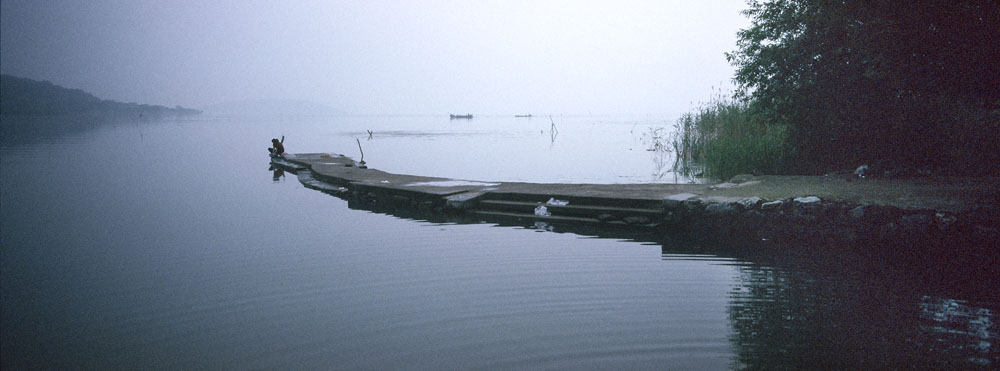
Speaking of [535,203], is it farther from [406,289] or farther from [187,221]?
[187,221]

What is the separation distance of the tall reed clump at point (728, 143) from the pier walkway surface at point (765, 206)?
10.1 ft

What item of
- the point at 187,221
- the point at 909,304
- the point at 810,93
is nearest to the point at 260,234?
the point at 187,221

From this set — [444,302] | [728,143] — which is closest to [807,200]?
[444,302]

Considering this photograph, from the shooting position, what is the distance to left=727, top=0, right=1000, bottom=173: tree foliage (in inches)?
273

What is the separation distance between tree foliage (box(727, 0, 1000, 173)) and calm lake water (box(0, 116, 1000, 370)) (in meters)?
2.81

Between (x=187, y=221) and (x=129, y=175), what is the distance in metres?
10.00

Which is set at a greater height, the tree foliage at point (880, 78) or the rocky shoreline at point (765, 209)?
the tree foliage at point (880, 78)

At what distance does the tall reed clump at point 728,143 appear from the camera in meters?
13.7

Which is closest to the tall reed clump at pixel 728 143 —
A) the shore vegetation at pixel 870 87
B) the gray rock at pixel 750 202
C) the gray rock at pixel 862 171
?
the shore vegetation at pixel 870 87

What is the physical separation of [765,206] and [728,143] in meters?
7.61

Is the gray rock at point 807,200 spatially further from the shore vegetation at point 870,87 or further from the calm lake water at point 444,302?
the shore vegetation at point 870,87

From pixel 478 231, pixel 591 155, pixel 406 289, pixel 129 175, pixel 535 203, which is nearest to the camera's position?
pixel 406 289

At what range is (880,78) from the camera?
9836 mm

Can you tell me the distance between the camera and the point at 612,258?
7.10 meters
